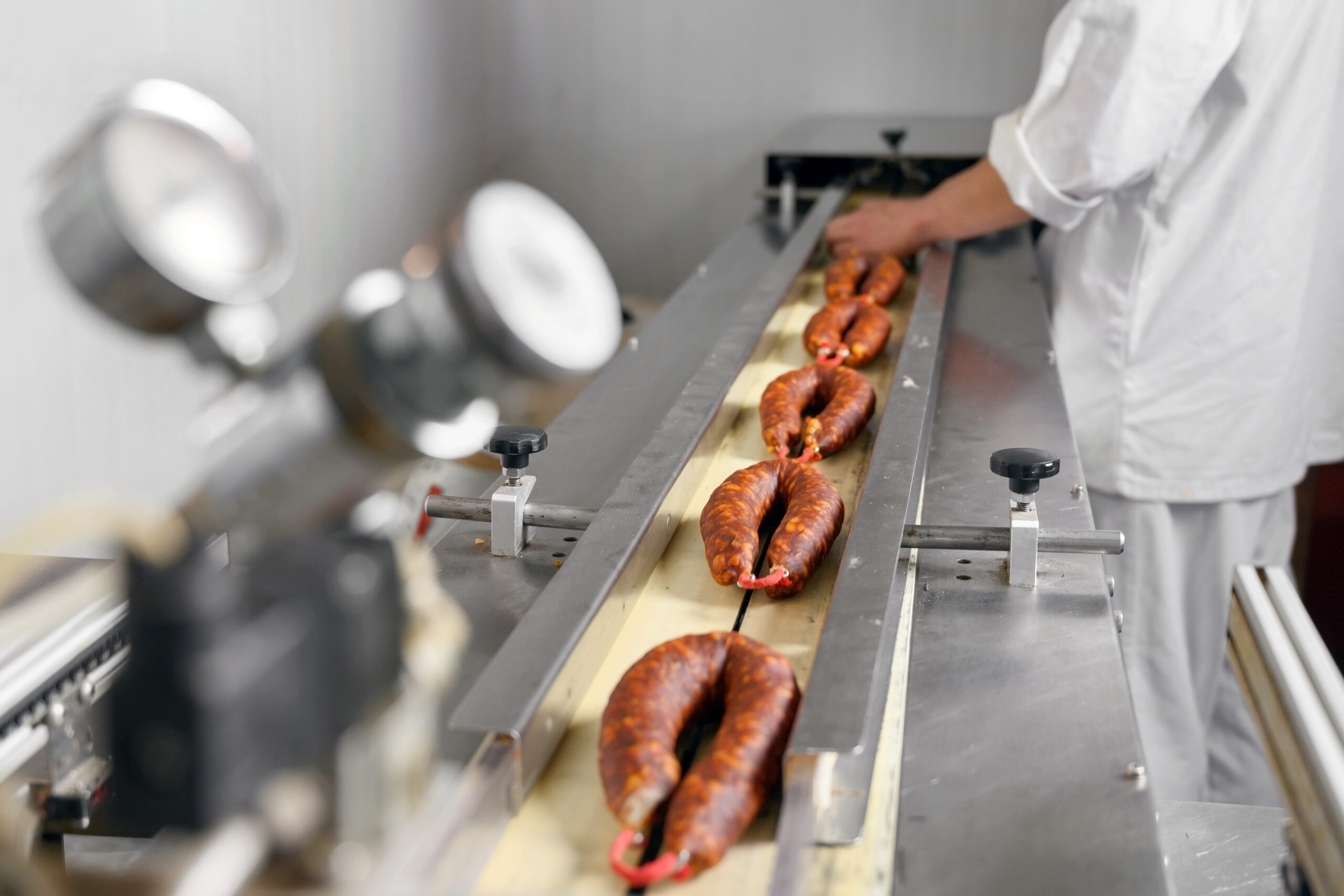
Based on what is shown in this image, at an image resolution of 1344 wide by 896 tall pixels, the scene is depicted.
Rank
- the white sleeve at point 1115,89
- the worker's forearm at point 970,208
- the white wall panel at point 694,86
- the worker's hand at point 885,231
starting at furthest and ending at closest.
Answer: the white wall panel at point 694,86 < the worker's hand at point 885,231 < the worker's forearm at point 970,208 < the white sleeve at point 1115,89

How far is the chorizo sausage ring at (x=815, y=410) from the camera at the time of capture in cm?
141

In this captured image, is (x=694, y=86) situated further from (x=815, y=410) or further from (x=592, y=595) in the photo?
(x=592, y=595)

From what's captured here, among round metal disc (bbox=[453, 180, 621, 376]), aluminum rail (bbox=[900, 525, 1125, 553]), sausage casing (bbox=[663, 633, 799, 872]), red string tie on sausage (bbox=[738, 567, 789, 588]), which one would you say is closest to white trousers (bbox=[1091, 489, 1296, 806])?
aluminum rail (bbox=[900, 525, 1125, 553])

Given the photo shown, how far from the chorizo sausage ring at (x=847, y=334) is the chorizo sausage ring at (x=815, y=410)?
0.08 meters

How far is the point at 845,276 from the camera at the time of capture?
6.93ft

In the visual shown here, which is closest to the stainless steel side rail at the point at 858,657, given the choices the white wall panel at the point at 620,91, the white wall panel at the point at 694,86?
the white wall panel at the point at 620,91

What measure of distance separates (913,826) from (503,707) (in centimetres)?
32

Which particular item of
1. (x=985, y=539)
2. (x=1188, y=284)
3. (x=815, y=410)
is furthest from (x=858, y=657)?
(x=1188, y=284)

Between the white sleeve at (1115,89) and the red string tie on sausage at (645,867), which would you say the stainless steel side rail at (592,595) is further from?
the white sleeve at (1115,89)

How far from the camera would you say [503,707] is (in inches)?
31.5

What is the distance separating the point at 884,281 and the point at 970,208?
12.1 inches

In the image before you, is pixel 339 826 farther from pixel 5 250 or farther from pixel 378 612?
pixel 5 250

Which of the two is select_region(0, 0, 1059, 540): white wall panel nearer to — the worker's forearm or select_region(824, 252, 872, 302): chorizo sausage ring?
select_region(824, 252, 872, 302): chorizo sausage ring

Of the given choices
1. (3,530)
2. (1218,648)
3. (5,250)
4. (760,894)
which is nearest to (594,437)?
(760,894)
